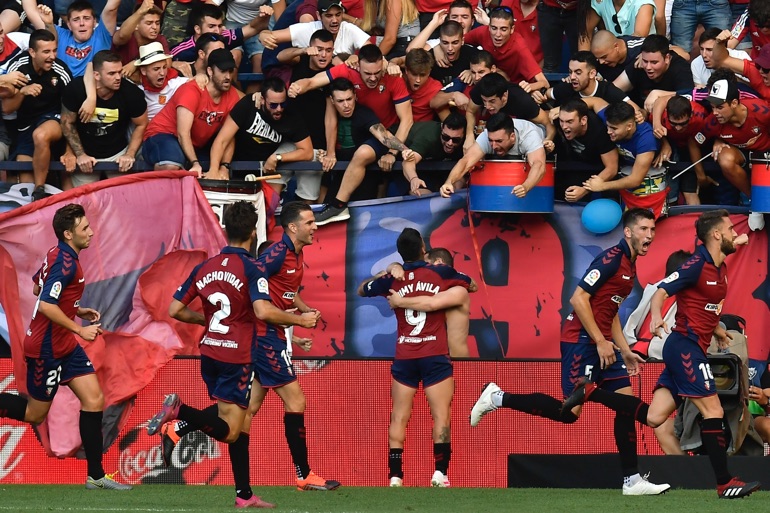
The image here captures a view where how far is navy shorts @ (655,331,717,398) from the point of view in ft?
31.3

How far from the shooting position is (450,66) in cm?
1313

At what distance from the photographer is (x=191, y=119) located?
12.6 metres

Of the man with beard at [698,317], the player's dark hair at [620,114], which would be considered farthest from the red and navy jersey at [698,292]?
the player's dark hair at [620,114]

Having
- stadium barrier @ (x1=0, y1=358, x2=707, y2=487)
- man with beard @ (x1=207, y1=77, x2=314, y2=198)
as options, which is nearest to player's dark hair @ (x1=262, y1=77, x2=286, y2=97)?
man with beard @ (x1=207, y1=77, x2=314, y2=198)

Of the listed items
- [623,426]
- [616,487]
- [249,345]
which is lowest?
[616,487]

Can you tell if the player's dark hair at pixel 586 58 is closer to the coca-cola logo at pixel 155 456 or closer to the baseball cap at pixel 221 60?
the baseball cap at pixel 221 60

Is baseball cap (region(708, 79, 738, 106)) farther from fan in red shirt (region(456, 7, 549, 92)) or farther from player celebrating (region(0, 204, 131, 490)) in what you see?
player celebrating (region(0, 204, 131, 490))

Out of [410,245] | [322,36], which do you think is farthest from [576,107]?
[322,36]

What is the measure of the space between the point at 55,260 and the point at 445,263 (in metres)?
3.12

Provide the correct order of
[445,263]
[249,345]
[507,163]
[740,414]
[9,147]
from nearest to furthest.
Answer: [249,345], [740,414], [445,263], [507,163], [9,147]

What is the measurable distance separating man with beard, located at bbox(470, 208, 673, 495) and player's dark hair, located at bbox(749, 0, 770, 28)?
127 inches

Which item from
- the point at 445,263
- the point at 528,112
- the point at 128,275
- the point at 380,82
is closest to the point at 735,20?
the point at 528,112

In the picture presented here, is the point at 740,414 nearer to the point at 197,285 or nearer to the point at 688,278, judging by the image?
the point at 688,278

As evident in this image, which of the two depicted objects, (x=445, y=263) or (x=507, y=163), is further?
(x=507, y=163)
